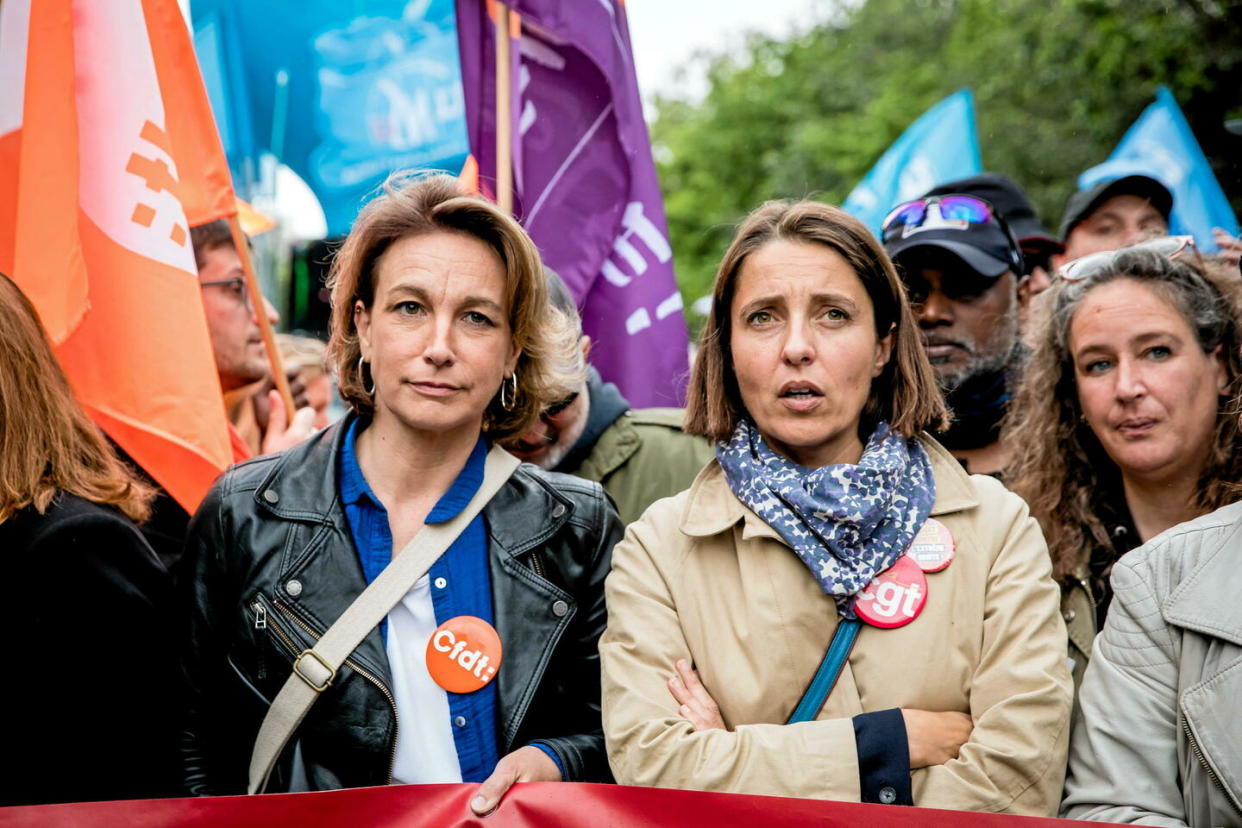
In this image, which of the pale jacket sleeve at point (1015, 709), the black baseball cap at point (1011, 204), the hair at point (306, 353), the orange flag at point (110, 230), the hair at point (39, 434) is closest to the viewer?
the pale jacket sleeve at point (1015, 709)

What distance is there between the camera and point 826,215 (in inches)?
113

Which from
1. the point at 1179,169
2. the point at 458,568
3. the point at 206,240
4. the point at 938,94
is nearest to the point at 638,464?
the point at 458,568

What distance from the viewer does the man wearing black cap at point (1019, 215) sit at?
5.30 m

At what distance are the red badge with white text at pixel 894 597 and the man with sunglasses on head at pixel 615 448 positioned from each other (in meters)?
1.59

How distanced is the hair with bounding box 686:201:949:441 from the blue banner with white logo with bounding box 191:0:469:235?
8.12 feet

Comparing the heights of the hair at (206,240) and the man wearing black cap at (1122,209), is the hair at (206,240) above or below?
above

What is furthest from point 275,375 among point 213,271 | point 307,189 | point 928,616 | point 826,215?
point 928,616

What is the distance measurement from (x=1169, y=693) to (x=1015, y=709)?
0.30 meters

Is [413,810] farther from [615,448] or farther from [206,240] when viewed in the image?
[206,240]

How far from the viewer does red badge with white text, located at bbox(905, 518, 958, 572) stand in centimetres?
264

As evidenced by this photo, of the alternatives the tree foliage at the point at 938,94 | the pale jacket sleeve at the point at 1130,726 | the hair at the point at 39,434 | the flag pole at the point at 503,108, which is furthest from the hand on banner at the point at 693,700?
the tree foliage at the point at 938,94

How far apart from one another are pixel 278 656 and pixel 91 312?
1644mm

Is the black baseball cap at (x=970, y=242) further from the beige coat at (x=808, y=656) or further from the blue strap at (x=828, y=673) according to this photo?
the blue strap at (x=828, y=673)

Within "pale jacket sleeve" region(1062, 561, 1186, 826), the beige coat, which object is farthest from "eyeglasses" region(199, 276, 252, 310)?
"pale jacket sleeve" region(1062, 561, 1186, 826)
